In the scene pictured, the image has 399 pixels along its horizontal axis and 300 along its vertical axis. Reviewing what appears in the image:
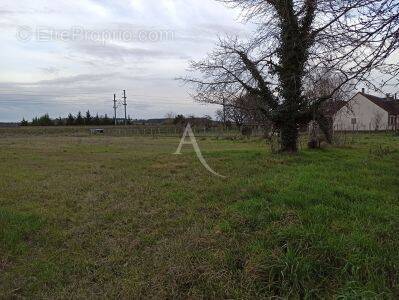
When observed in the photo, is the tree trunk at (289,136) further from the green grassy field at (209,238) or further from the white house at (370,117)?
the white house at (370,117)

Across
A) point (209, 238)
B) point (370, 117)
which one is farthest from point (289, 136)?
point (370, 117)

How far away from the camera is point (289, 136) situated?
711 inches

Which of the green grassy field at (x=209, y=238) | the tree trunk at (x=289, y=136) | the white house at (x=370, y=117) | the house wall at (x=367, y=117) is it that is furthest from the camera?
the house wall at (x=367, y=117)

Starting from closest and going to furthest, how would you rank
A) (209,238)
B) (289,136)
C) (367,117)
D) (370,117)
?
(209,238), (289,136), (370,117), (367,117)

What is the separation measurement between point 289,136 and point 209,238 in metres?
12.2

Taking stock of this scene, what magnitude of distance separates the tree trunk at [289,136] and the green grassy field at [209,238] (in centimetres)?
690

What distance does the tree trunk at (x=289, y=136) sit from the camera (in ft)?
58.9

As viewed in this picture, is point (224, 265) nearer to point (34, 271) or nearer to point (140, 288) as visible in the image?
point (140, 288)

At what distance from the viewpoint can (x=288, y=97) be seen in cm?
1733

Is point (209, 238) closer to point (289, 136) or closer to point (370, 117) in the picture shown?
point (289, 136)

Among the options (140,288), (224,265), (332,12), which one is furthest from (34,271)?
(332,12)

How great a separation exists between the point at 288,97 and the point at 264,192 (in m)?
9.39

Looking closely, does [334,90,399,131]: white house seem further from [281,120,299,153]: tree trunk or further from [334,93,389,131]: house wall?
[281,120,299,153]: tree trunk

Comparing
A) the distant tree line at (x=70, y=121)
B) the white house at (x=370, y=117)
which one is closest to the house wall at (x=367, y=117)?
the white house at (x=370, y=117)
